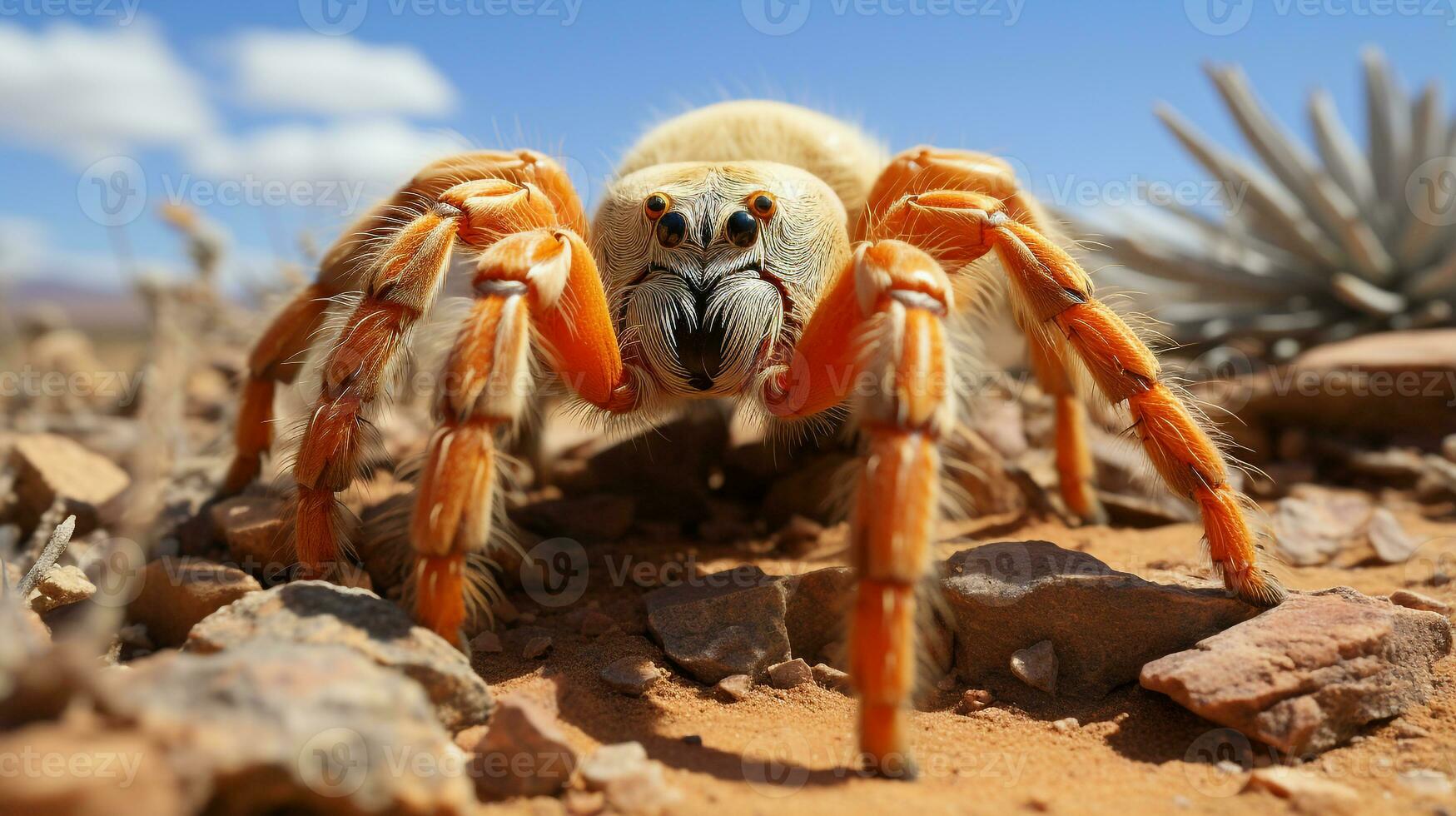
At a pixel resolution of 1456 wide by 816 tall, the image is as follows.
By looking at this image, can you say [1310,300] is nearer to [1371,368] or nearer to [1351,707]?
[1371,368]

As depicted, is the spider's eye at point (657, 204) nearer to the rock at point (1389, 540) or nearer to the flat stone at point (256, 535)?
the flat stone at point (256, 535)

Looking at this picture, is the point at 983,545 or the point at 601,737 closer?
the point at 601,737

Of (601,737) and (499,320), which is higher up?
(499,320)

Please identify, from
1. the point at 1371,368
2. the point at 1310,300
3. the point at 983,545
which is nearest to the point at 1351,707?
the point at 983,545

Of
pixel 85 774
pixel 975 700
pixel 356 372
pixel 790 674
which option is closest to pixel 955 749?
pixel 975 700

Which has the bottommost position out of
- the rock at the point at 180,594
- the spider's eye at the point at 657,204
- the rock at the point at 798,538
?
the rock at the point at 180,594

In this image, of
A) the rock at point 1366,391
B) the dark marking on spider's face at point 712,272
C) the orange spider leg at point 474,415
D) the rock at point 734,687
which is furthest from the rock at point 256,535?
the rock at point 1366,391
